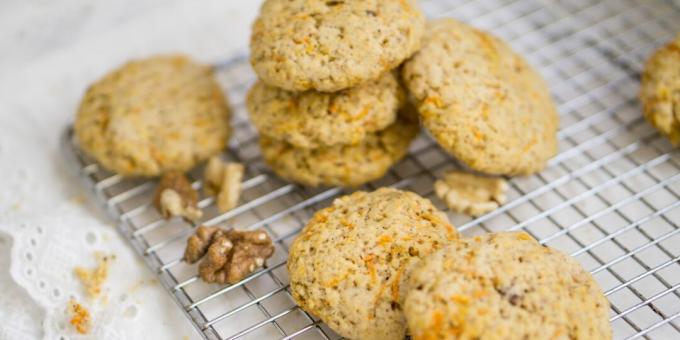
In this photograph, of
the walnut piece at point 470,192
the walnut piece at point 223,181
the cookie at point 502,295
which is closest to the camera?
the cookie at point 502,295

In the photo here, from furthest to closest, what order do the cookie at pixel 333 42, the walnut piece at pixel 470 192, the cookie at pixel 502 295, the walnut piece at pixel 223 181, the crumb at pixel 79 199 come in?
the crumb at pixel 79 199, the walnut piece at pixel 223 181, the walnut piece at pixel 470 192, the cookie at pixel 333 42, the cookie at pixel 502 295

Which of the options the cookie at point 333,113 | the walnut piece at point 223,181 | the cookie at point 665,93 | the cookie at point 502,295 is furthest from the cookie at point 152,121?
the cookie at point 665,93

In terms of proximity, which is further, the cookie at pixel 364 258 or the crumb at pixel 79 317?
the crumb at pixel 79 317

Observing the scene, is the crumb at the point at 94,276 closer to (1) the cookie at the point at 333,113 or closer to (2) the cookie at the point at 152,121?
(2) the cookie at the point at 152,121

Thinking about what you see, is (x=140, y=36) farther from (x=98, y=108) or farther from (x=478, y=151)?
Answer: (x=478, y=151)

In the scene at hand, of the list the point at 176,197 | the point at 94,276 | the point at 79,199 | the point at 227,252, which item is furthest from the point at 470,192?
the point at 79,199

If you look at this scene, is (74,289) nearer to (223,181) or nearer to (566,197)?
(223,181)
